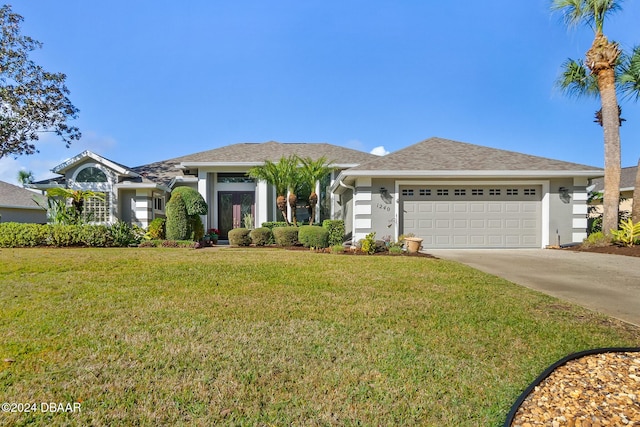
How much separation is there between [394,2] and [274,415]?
35.3 ft

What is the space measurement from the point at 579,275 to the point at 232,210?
14.5 meters

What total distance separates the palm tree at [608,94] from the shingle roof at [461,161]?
2.36 feet

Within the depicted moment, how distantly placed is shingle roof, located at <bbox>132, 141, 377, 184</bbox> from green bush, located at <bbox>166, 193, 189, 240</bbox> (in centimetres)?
332

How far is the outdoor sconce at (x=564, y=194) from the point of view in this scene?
1324cm

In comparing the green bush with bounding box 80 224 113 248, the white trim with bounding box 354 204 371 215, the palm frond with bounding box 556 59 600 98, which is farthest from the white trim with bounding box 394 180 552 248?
the green bush with bounding box 80 224 113 248

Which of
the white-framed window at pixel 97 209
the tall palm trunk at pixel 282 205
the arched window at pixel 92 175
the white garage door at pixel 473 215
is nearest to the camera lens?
the white garage door at pixel 473 215

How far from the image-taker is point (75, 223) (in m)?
14.9

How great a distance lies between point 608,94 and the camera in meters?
13.1

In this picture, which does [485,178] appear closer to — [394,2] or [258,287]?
[394,2]

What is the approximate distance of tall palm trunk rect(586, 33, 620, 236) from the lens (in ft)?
42.4

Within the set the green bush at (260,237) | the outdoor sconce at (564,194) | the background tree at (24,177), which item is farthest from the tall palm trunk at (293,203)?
the background tree at (24,177)

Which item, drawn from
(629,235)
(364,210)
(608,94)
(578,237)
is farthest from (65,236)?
(608,94)

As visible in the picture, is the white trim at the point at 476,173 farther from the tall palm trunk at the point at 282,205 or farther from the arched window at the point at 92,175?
the arched window at the point at 92,175

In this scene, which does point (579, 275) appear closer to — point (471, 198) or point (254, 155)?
point (471, 198)
